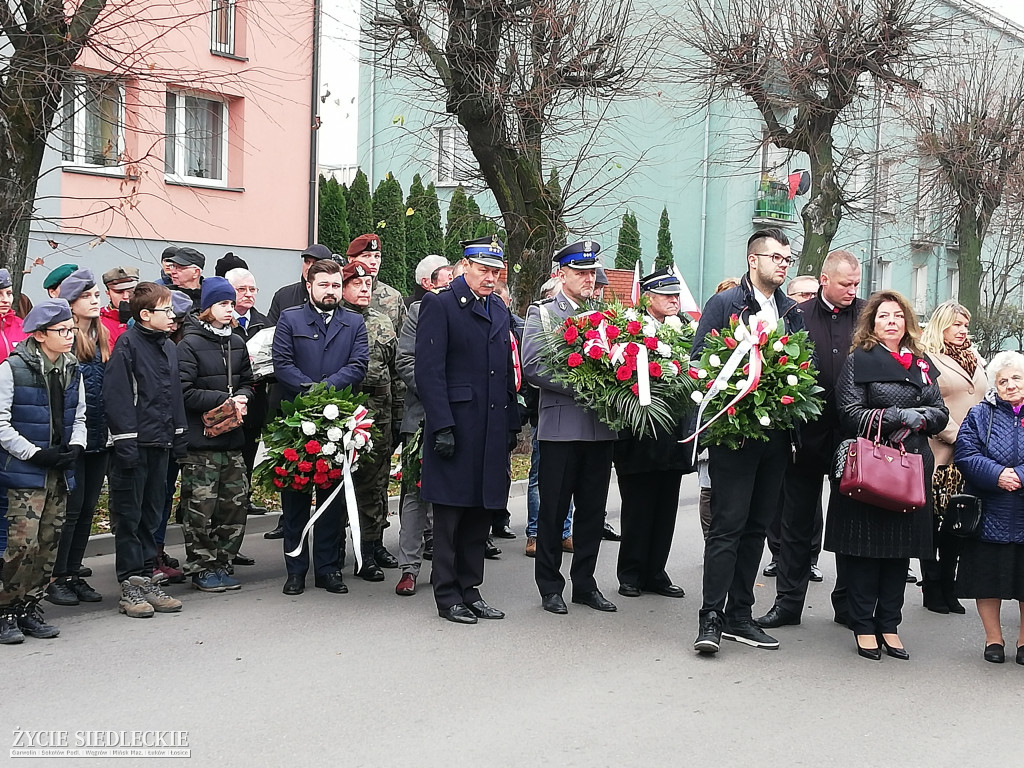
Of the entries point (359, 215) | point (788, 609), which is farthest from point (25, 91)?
point (359, 215)

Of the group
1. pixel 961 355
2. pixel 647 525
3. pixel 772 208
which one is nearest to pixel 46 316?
pixel 647 525

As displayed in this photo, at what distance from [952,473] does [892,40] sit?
11.8 metres

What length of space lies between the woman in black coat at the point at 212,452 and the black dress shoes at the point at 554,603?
2087mm

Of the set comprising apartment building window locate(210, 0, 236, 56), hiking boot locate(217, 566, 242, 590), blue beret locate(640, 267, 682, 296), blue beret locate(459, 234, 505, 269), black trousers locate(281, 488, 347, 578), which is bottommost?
hiking boot locate(217, 566, 242, 590)

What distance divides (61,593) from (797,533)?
467cm

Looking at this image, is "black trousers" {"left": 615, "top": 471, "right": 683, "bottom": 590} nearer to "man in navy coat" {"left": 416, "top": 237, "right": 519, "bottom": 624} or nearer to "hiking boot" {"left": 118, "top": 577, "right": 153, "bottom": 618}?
"man in navy coat" {"left": 416, "top": 237, "right": 519, "bottom": 624}

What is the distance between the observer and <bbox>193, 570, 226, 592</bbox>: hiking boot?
296 inches

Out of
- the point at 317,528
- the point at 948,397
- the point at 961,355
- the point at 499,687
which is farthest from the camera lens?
the point at 961,355

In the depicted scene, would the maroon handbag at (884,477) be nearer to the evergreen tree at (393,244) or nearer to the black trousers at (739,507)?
the black trousers at (739,507)

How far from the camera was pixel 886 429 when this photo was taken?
20.8 ft

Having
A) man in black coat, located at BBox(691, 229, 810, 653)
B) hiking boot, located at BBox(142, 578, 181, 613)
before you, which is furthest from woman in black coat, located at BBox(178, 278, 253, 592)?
man in black coat, located at BBox(691, 229, 810, 653)

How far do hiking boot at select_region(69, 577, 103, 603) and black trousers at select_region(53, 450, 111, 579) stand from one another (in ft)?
0.20

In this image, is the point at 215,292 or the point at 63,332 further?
the point at 215,292

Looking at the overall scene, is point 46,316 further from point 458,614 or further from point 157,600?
point 458,614
